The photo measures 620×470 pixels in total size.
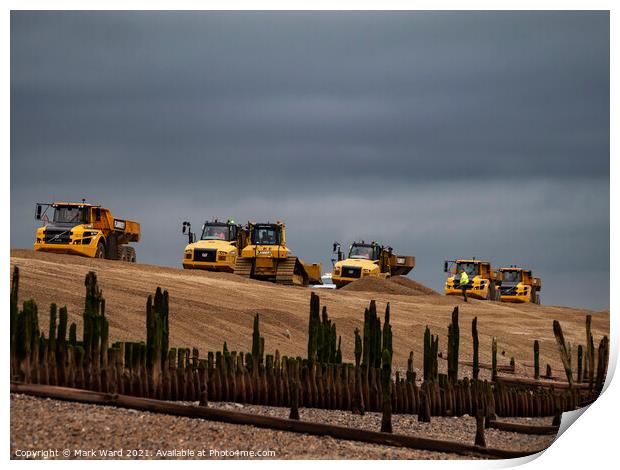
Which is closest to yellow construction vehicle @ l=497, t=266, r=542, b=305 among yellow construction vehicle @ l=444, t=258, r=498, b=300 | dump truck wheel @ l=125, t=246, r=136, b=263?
yellow construction vehicle @ l=444, t=258, r=498, b=300

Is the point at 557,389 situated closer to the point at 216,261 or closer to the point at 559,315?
the point at 559,315

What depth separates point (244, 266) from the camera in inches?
1518

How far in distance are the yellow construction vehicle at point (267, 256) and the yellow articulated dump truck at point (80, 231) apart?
4735 millimetres

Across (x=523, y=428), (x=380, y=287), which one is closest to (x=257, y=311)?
(x=523, y=428)

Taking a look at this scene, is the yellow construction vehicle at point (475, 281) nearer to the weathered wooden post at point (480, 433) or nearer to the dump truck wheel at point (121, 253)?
the dump truck wheel at point (121, 253)

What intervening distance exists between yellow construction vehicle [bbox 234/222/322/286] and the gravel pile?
2683 centimetres

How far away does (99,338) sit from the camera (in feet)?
42.2

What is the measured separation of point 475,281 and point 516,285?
2.39m

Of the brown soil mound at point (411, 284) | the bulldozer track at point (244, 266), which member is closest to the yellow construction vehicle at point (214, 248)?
the bulldozer track at point (244, 266)

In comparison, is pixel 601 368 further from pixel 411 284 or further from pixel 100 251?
pixel 411 284

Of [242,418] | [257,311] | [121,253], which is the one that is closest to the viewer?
[242,418]

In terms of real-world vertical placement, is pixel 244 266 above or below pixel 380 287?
above

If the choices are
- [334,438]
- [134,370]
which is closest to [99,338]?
[134,370]

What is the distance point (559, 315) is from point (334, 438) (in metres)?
21.8
